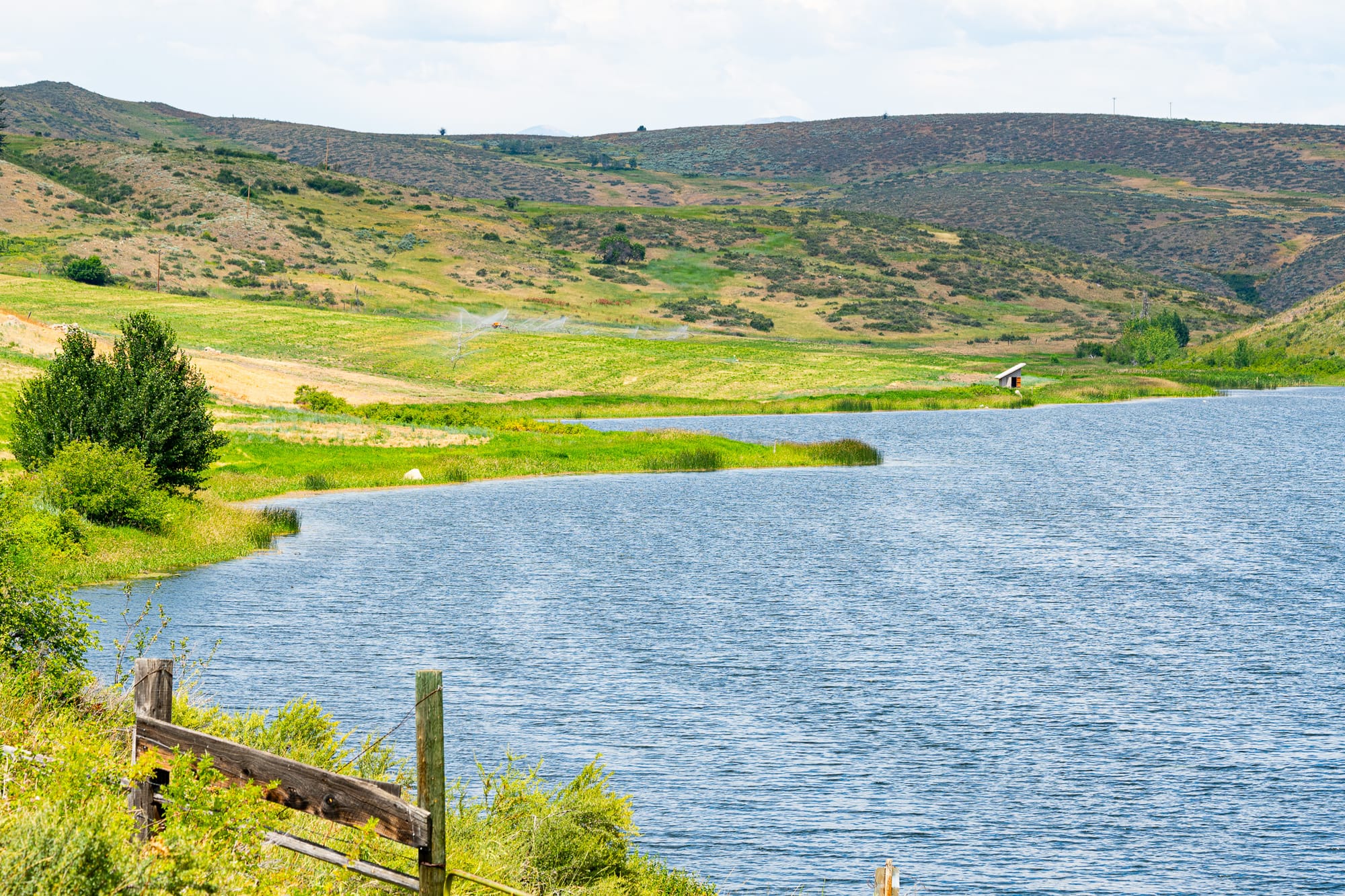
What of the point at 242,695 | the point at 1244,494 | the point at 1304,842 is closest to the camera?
the point at 1304,842

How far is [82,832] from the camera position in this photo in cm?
1067

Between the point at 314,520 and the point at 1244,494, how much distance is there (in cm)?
4787

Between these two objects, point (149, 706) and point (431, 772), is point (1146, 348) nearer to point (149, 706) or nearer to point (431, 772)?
point (431, 772)

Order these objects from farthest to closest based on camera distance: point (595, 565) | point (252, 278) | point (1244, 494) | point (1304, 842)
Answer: point (252, 278) → point (1244, 494) → point (595, 565) → point (1304, 842)

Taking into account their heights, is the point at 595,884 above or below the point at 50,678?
below

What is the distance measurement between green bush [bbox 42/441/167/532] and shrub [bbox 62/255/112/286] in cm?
11240

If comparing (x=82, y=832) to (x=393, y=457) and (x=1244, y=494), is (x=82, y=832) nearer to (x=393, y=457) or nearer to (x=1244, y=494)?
(x=393, y=457)

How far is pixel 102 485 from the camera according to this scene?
44.0 metres

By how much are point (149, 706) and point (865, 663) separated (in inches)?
943

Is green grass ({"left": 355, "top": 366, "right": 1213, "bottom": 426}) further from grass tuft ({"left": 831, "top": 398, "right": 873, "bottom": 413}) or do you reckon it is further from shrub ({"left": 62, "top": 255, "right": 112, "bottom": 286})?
shrub ({"left": 62, "top": 255, "right": 112, "bottom": 286})

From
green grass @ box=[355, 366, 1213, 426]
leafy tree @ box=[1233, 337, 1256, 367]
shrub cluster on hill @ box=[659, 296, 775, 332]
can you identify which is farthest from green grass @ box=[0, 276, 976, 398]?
leafy tree @ box=[1233, 337, 1256, 367]

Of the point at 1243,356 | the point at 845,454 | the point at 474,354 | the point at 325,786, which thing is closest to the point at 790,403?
the point at 474,354

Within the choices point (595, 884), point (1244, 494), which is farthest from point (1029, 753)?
point (1244, 494)

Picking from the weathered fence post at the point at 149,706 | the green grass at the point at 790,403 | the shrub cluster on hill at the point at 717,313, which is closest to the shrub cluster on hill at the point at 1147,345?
the green grass at the point at 790,403
